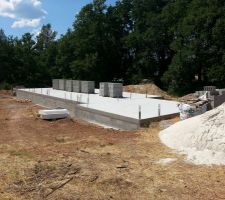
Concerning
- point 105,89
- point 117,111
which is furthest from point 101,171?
point 105,89

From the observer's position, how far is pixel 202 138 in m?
11.0

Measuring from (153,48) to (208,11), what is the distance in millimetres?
8724

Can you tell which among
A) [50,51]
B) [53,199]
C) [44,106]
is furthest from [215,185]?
[50,51]

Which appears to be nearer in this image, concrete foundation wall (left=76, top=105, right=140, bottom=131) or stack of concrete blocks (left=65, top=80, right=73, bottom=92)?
concrete foundation wall (left=76, top=105, right=140, bottom=131)

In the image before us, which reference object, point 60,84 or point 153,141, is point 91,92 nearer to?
point 60,84

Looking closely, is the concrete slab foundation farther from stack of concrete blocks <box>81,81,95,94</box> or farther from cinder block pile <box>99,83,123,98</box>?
stack of concrete blocks <box>81,81,95,94</box>

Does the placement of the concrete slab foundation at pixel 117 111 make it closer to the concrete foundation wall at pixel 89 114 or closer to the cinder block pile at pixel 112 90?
the concrete foundation wall at pixel 89 114

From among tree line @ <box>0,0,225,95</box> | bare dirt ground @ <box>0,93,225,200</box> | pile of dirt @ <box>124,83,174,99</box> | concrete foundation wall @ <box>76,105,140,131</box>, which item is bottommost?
bare dirt ground @ <box>0,93,225,200</box>

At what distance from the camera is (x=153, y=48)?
39.7 meters

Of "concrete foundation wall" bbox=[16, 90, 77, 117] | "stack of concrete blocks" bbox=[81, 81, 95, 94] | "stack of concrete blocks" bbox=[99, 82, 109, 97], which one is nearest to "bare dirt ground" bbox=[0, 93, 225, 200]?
"concrete foundation wall" bbox=[16, 90, 77, 117]

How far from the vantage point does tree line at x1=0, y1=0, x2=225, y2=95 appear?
3241 cm

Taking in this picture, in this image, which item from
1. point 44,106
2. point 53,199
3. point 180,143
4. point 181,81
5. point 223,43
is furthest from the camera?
point 181,81

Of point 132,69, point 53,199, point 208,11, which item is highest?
point 208,11

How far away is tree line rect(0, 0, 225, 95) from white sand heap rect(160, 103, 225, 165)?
784 inches
